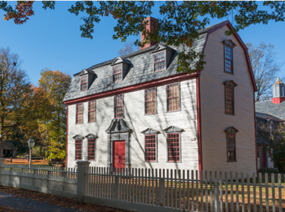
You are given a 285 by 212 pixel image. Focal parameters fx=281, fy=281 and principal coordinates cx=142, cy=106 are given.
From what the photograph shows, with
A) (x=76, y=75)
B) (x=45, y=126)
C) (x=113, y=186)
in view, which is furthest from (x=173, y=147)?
(x=45, y=126)

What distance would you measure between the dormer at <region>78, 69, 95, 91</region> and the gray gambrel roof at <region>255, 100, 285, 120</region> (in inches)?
762

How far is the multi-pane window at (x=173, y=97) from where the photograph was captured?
53.1ft

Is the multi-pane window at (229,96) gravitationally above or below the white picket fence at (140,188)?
above

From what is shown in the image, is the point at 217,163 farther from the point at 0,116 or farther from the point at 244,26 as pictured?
the point at 0,116

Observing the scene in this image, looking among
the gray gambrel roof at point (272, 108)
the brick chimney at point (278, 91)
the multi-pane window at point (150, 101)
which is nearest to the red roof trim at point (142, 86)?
the multi-pane window at point (150, 101)

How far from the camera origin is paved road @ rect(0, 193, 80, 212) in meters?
8.55

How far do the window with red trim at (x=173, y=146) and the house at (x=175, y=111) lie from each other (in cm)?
6

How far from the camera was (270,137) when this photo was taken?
21797mm

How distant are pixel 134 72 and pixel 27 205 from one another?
38.8 feet

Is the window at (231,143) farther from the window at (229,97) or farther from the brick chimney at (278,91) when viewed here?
the brick chimney at (278,91)

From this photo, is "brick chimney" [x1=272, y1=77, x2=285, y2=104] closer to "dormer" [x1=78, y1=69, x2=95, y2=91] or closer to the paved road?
"dormer" [x1=78, y1=69, x2=95, y2=91]

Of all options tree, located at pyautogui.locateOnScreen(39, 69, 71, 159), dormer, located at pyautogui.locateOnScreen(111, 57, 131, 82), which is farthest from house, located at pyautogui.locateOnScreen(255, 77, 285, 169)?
tree, located at pyautogui.locateOnScreen(39, 69, 71, 159)

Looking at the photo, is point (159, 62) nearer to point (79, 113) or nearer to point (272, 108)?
point (79, 113)

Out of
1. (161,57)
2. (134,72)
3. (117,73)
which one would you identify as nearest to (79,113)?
(117,73)
